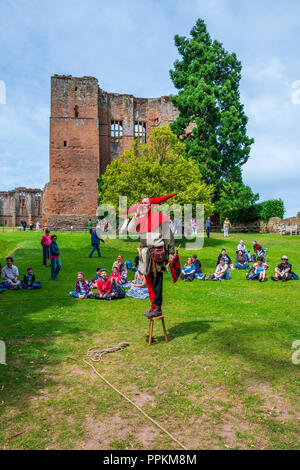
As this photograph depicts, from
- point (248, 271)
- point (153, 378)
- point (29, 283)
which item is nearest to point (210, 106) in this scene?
point (248, 271)

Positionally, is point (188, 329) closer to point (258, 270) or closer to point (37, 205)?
point (258, 270)

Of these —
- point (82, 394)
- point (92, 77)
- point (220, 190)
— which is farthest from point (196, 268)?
point (92, 77)

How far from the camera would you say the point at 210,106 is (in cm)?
3547

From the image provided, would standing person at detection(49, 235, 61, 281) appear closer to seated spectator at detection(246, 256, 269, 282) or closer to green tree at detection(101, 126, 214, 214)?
seated spectator at detection(246, 256, 269, 282)

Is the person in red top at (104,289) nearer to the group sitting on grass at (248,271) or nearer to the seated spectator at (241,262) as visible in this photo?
the group sitting on grass at (248,271)

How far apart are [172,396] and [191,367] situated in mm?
965

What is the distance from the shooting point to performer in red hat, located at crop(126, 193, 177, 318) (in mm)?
6438

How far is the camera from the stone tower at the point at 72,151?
4450cm

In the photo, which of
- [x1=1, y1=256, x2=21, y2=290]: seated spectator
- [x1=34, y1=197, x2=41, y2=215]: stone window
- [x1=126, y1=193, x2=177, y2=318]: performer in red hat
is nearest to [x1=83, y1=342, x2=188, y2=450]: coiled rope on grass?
[x1=126, y1=193, x2=177, y2=318]: performer in red hat

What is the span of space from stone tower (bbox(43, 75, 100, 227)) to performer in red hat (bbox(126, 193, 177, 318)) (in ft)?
127

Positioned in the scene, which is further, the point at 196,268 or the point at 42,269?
the point at 42,269

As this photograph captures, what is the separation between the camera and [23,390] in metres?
4.34

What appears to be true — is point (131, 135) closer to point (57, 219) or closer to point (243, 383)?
point (57, 219)

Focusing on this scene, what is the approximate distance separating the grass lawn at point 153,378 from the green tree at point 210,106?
28573 millimetres
